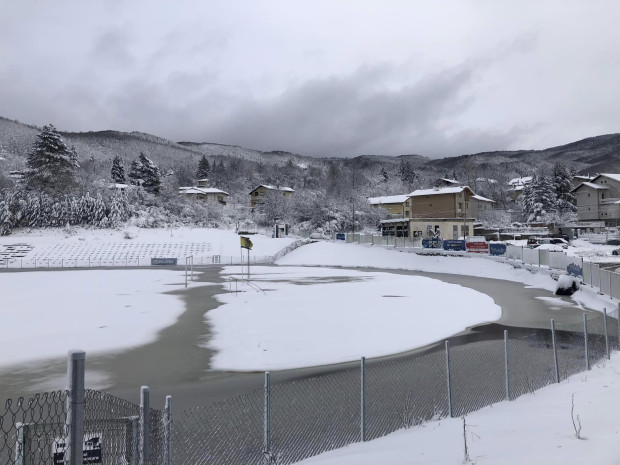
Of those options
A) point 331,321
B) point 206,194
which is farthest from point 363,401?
point 206,194

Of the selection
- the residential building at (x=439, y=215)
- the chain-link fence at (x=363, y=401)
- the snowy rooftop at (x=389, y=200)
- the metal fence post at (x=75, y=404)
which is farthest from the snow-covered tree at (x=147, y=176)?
the metal fence post at (x=75, y=404)

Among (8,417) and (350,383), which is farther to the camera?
(350,383)

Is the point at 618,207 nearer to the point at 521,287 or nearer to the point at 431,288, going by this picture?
the point at 521,287

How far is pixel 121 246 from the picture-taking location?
2783 inches

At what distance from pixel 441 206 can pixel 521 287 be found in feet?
182

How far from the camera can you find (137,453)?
5012 millimetres

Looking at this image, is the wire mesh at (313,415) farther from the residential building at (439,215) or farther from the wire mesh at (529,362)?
the residential building at (439,215)

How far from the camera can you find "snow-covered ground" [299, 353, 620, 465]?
5.80 metres

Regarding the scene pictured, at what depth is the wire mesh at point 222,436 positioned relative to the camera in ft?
24.3

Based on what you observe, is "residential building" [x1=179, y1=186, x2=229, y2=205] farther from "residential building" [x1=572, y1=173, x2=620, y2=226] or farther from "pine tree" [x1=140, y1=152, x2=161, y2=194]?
"residential building" [x1=572, y1=173, x2=620, y2=226]

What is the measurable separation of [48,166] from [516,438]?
Answer: 304 feet

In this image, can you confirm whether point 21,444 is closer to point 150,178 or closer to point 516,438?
point 516,438

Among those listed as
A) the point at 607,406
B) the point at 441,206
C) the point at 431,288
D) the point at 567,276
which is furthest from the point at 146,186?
the point at 607,406

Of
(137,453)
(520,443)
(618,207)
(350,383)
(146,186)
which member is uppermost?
(146,186)
